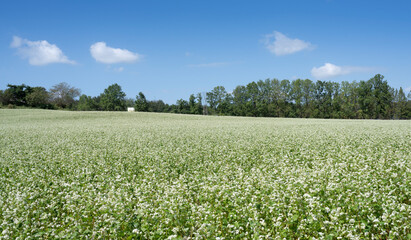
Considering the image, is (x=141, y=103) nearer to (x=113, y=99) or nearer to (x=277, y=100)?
(x=113, y=99)

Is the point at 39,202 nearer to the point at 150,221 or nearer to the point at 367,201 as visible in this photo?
the point at 150,221

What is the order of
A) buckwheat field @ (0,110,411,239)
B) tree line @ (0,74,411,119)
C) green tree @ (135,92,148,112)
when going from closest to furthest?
buckwheat field @ (0,110,411,239)
tree line @ (0,74,411,119)
green tree @ (135,92,148,112)

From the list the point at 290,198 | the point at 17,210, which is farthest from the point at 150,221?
the point at 17,210

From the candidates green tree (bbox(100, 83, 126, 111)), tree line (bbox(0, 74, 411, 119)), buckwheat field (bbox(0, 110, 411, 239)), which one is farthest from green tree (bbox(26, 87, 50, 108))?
buckwheat field (bbox(0, 110, 411, 239))

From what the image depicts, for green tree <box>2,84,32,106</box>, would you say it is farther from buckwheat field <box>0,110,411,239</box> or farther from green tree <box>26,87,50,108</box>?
buckwheat field <box>0,110,411,239</box>

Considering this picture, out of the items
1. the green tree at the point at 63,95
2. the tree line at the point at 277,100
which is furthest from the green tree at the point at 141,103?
the green tree at the point at 63,95

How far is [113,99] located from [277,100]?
62.7 metres

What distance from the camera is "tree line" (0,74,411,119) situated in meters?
82.2

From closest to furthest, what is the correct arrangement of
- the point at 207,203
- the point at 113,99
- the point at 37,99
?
1. the point at 207,203
2. the point at 37,99
3. the point at 113,99

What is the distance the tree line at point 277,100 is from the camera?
82250 millimetres

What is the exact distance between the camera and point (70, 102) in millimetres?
107562

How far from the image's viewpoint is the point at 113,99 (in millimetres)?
103625

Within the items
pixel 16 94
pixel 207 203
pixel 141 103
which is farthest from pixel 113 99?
pixel 207 203

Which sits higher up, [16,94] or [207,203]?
[16,94]
